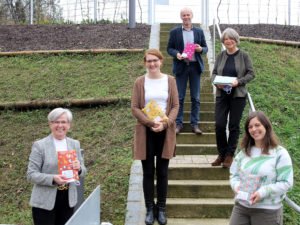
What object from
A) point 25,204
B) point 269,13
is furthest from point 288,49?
point 25,204

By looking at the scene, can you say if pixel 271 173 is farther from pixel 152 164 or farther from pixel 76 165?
pixel 152 164

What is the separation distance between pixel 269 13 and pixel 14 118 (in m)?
12.5

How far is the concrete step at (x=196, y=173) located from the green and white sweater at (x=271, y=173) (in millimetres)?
2482

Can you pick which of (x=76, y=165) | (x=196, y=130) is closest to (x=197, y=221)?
(x=196, y=130)

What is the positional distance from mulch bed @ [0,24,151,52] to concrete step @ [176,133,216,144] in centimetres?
520

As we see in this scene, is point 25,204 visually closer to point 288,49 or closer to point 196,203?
point 196,203

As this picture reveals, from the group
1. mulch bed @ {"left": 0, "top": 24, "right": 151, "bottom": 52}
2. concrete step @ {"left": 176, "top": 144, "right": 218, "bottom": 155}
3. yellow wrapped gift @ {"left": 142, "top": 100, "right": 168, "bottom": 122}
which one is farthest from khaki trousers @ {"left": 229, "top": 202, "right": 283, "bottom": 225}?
mulch bed @ {"left": 0, "top": 24, "right": 151, "bottom": 52}

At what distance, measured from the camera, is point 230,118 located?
6.09 meters

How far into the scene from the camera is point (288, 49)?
12.4m

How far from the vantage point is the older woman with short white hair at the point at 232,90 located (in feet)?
19.6

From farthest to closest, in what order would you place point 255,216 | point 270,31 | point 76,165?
1. point 270,31
2. point 76,165
3. point 255,216

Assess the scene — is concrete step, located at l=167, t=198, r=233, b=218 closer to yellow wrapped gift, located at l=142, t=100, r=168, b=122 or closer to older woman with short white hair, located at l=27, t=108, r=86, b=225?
yellow wrapped gift, located at l=142, t=100, r=168, b=122

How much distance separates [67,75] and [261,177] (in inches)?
303

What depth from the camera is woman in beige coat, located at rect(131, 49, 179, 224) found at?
5164mm
